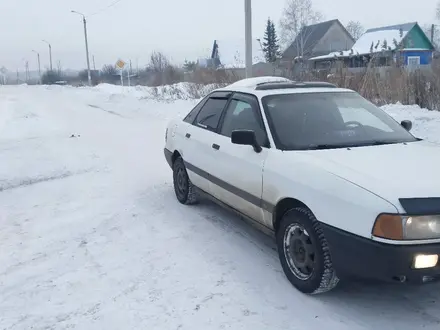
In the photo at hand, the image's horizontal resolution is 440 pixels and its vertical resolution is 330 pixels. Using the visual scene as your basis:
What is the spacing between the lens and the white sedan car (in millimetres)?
2902

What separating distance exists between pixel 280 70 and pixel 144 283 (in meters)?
12.6

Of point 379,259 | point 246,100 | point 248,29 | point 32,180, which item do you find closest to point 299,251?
point 379,259

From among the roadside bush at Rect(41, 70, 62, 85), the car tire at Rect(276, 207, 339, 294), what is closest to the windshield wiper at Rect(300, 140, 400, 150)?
the car tire at Rect(276, 207, 339, 294)

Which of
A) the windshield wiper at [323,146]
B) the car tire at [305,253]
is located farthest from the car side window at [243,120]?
the car tire at [305,253]

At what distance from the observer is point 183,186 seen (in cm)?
601

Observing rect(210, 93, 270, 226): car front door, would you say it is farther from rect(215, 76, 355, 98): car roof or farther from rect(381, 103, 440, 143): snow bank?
rect(381, 103, 440, 143): snow bank

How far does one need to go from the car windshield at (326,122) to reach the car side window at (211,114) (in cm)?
85

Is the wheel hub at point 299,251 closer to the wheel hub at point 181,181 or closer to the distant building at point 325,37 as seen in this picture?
the wheel hub at point 181,181

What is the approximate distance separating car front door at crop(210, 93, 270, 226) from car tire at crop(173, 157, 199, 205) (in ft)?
2.75

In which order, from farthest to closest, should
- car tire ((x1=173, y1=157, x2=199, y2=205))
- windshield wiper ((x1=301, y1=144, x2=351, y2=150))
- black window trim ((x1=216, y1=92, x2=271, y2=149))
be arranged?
1. car tire ((x1=173, y1=157, x2=199, y2=205))
2. black window trim ((x1=216, y1=92, x2=271, y2=149))
3. windshield wiper ((x1=301, y1=144, x2=351, y2=150))

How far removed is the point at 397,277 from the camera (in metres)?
2.94

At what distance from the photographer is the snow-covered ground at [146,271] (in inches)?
131

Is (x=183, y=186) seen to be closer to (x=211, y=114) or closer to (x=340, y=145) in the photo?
(x=211, y=114)

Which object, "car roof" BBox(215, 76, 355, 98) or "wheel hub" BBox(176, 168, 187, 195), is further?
"wheel hub" BBox(176, 168, 187, 195)
